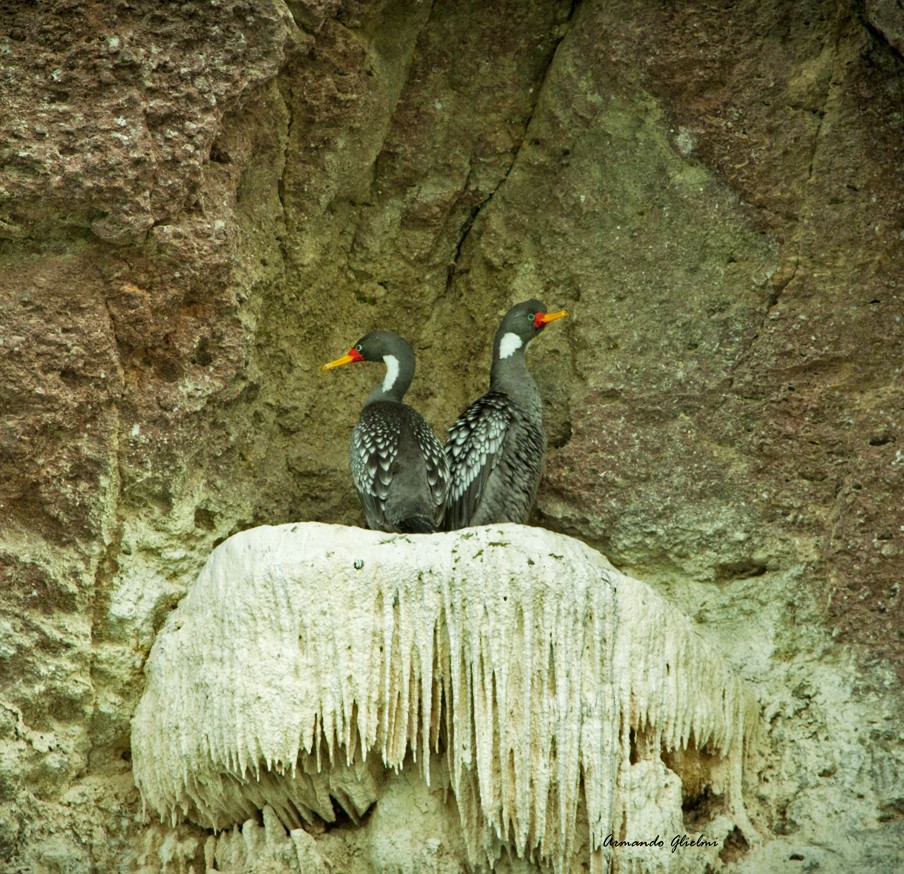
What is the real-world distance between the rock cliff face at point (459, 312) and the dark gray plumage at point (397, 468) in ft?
1.49

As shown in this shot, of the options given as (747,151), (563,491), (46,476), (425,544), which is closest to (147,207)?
(46,476)

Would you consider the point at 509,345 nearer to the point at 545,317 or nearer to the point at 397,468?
the point at 545,317

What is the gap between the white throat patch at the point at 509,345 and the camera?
6766 millimetres

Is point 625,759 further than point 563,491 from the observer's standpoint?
No

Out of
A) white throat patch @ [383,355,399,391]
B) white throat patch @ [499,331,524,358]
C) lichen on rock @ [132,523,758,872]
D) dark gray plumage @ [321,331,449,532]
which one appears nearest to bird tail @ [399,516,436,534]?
dark gray plumage @ [321,331,449,532]

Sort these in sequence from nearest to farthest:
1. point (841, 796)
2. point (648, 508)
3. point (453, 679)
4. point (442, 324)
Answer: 1. point (453, 679)
2. point (841, 796)
3. point (648, 508)
4. point (442, 324)

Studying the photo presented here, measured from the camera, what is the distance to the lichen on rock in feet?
17.4

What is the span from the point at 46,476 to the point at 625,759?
2534mm

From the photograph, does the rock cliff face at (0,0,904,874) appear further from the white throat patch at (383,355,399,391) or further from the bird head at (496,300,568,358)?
the white throat patch at (383,355,399,391)

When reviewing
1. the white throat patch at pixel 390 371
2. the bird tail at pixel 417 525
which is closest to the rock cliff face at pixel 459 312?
the white throat patch at pixel 390 371

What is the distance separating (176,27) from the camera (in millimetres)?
5961

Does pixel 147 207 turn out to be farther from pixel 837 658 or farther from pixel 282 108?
pixel 837 658

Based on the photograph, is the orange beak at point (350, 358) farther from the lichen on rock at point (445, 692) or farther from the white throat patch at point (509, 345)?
the lichen on rock at point (445, 692)

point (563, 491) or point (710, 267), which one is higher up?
point (710, 267)
